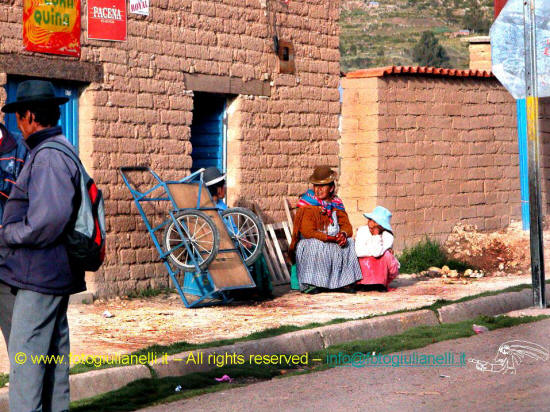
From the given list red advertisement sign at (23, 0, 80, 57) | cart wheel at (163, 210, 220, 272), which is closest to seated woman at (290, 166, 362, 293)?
cart wheel at (163, 210, 220, 272)

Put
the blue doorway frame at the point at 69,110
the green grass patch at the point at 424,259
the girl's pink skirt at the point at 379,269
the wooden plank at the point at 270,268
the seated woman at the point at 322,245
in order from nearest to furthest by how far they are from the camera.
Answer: the blue doorway frame at the point at 69,110 → the seated woman at the point at 322,245 → the girl's pink skirt at the point at 379,269 → the wooden plank at the point at 270,268 → the green grass patch at the point at 424,259

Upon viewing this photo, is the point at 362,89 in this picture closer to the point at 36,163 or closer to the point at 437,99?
the point at 437,99

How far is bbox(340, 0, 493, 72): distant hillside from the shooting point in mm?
45531

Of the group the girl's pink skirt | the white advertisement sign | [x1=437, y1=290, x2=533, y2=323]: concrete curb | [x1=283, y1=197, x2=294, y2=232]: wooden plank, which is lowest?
[x1=437, y1=290, x2=533, y2=323]: concrete curb

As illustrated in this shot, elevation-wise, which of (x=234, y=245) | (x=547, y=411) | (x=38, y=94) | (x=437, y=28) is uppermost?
(x=437, y=28)

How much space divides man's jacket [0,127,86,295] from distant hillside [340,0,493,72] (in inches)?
1471

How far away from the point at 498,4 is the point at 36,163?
14.4 m

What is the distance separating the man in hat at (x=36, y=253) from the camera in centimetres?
494

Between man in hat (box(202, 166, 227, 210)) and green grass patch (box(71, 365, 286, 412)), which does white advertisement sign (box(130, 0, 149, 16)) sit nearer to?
man in hat (box(202, 166, 227, 210))

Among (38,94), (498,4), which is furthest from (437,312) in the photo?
(498,4)

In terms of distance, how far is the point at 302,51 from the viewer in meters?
13.4

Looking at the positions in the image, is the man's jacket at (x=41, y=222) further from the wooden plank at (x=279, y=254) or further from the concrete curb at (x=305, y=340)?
the wooden plank at (x=279, y=254)

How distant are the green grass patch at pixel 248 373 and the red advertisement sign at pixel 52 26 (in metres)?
4.42

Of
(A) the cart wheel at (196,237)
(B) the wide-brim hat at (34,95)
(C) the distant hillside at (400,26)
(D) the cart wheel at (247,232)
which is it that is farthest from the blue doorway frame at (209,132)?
(C) the distant hillside at (400,26)
